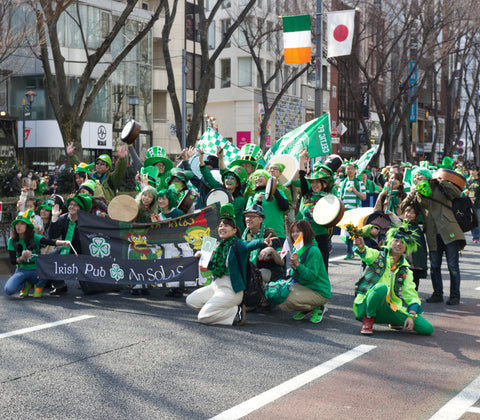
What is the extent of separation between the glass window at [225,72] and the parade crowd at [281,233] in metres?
36.9

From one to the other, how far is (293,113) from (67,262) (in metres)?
43.6

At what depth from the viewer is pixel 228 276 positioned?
7.37m

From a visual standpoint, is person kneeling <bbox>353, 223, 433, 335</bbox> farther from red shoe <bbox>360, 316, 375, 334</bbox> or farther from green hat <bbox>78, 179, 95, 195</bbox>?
green hat <bbox>78, 179, 95, 195</bbox>

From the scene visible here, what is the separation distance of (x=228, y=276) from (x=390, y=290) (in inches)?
66.5

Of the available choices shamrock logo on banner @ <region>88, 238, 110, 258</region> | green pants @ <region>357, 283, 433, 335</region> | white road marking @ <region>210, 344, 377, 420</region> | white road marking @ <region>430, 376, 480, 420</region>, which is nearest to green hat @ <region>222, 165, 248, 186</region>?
shamrock logo on banner @ <region>88, 238, 110, 258</region>

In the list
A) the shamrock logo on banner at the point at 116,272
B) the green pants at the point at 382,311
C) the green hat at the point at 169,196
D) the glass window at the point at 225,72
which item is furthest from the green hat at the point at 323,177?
the glass window at the point at 225,72

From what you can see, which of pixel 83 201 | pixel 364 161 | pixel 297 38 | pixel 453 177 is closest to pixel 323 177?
pixel 453 177

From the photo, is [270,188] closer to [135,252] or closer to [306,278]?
[306,278]

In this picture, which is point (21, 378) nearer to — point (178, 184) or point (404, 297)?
point (404, 297)

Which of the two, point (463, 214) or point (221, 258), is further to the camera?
point (463, 214)

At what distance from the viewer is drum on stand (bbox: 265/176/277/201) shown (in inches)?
331

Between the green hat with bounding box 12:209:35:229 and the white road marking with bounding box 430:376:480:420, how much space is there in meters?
5.77

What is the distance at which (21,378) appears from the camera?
5.40m

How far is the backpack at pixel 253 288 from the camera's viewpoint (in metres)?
7.48
